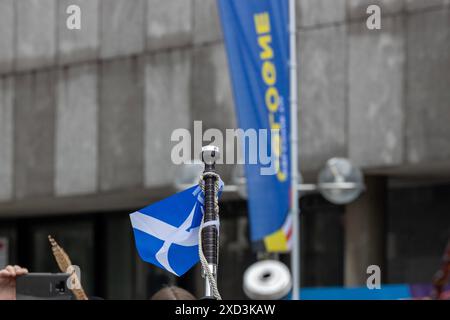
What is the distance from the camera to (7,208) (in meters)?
26.4

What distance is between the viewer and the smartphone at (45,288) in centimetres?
559

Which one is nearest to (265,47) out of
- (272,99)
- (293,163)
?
(272,99)

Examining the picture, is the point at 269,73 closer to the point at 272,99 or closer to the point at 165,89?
the point at 272,99

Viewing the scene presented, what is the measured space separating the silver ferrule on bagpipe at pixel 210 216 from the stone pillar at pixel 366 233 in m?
15.0

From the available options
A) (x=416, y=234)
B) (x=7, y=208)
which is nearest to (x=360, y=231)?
(x=416, y=234)

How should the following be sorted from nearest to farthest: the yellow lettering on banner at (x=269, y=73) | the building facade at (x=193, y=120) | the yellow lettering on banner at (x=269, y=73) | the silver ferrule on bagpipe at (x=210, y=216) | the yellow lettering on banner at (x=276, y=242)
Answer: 1. the silver ferrule on bagpipe at (x=210, y=216)
2. the yellow lettering on banner at (x=276, y=242)
3. the yellow lettering on banner at (x=269, y=73)
4. the yellow lettering on banner at (x=269, y=73)
5. the building facade at (x=193, y=120)

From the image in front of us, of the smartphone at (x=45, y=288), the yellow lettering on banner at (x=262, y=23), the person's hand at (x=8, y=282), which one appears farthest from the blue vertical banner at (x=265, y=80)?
the smartphone at (x=45, y=288)

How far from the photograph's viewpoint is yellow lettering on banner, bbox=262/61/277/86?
16139mm

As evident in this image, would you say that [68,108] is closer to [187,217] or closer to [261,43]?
[261,43]

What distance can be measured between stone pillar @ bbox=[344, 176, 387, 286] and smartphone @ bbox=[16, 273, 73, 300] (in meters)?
14.3

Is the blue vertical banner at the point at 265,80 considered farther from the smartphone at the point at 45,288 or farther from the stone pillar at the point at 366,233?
the smartphone at the point at 45,288

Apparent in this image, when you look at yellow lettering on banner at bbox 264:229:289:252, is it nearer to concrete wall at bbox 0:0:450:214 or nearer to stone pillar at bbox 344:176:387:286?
concrete wall at bbox 0:0:450:214

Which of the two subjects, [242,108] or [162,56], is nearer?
[242,108]

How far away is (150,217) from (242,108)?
10.4 meters
